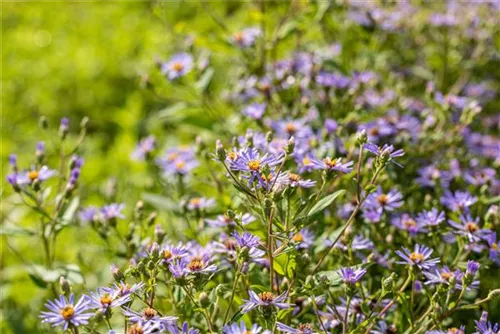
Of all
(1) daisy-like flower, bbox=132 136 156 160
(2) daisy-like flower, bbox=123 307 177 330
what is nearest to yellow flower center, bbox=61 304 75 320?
(2) daisy-like flower, bbox=123 307 177 330

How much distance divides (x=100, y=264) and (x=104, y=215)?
87 cm

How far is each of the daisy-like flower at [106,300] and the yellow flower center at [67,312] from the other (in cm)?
4

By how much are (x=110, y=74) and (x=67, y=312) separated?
3462 mm

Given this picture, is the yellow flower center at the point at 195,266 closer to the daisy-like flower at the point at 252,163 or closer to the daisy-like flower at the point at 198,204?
the daisy-like flower at the point at 252,163

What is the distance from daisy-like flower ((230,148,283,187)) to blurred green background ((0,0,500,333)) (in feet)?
3.25

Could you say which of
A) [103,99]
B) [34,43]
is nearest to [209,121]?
[103,99]

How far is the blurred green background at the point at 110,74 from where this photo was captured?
298 cm

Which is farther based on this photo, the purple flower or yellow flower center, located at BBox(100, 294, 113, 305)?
the purple flower

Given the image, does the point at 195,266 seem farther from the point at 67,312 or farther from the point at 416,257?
the point at 416,257

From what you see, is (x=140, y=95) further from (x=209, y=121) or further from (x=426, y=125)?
(x=426, y=125)

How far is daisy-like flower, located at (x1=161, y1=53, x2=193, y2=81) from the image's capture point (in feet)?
8.77

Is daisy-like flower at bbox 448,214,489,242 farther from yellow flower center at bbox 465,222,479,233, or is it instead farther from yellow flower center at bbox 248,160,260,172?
yellow flower center at bbox 248,160,260,172

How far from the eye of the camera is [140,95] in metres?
4.37

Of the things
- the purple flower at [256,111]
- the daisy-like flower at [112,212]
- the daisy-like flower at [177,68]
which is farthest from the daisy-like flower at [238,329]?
the daisy-like flower at [177,68]
